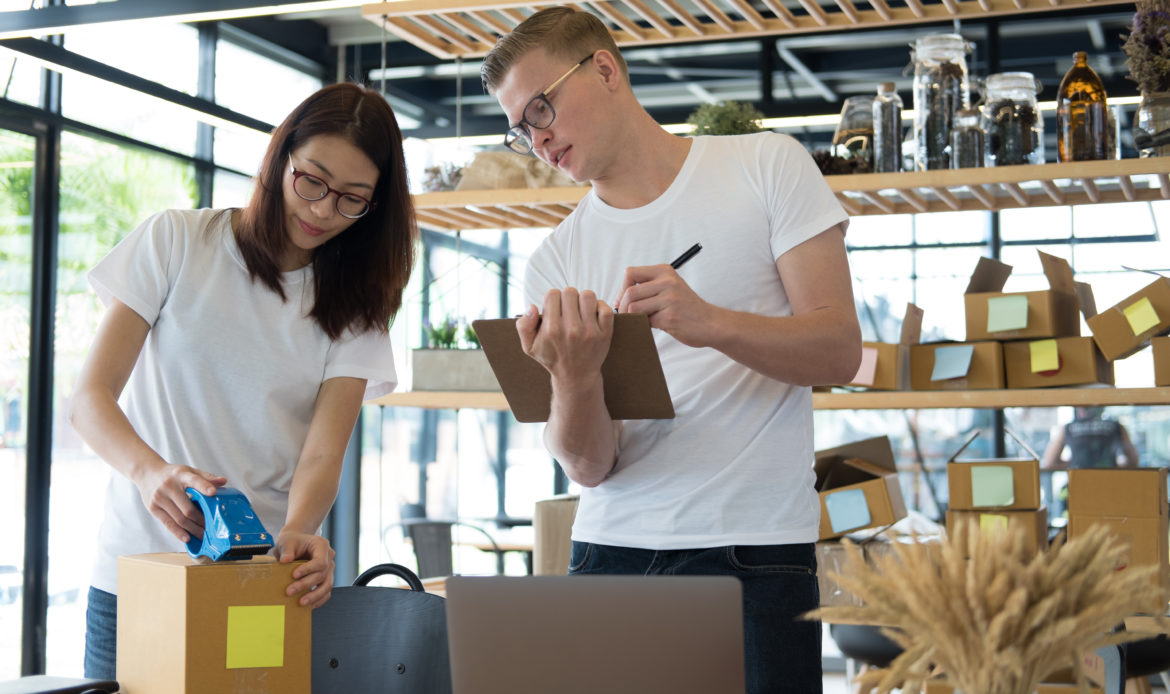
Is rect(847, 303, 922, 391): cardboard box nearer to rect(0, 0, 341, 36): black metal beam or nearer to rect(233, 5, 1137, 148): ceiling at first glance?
rect(0, 0, 341, 36): black metal beam

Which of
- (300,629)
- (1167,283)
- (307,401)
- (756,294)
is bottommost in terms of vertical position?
(300,629)

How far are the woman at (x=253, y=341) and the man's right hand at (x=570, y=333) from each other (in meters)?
0.53

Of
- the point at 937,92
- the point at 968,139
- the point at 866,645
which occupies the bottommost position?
the point at 866,645

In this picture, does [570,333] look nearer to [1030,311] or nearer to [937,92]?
[937,92]

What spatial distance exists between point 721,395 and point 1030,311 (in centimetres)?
176

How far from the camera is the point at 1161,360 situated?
2.72 metres

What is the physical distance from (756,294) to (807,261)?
0.28 feet

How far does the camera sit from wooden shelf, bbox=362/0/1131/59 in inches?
106

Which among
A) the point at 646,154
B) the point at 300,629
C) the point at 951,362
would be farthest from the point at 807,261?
the point at 951,362

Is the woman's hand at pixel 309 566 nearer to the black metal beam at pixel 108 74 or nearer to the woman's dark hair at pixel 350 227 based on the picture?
the woman's dark hair at pixel 350 227

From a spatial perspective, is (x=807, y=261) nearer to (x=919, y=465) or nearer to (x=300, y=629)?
(x=300, y=629)

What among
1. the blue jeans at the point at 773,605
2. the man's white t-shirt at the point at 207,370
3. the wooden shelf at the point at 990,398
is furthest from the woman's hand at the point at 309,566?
the wooden shelf at the point at 990,398

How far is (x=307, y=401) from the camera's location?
179 centimetres

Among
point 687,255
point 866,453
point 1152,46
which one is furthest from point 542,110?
point 866,453
